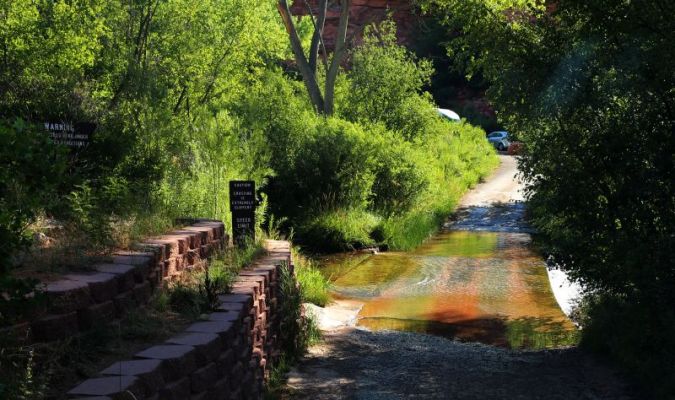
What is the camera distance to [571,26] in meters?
8.72

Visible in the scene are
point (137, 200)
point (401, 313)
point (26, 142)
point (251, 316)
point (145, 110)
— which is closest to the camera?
point (26, 142)

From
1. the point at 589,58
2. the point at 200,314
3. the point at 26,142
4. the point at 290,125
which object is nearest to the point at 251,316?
the point at 200,314

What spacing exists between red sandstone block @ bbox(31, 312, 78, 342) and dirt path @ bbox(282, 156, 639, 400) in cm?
277

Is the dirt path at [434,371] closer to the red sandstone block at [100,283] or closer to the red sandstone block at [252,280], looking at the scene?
the red sandstone block at [252,280]

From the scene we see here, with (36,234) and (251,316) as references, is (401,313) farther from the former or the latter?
(36,234)

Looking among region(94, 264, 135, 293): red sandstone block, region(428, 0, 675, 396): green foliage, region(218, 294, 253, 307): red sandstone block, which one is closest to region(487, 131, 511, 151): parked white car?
region(428, 0, 675, 396): green foliage

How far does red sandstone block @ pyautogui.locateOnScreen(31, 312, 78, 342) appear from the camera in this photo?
4.40 m

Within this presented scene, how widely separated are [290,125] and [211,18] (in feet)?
9.27

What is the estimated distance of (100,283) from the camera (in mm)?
5059

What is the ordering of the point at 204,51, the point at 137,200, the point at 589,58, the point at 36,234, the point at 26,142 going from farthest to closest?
the point at 204,51 < the point at 589,58 < the point at 137,200 < the point at 36,234 < the point at 26,142

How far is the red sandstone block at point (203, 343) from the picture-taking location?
4.94 metres

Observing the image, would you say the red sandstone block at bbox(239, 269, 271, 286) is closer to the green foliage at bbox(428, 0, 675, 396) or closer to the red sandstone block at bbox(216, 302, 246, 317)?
the red sandstone block at bbox(216, 302, 246, 317)

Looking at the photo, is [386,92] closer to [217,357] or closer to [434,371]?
[434,371]

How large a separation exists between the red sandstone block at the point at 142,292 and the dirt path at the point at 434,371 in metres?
1.80
